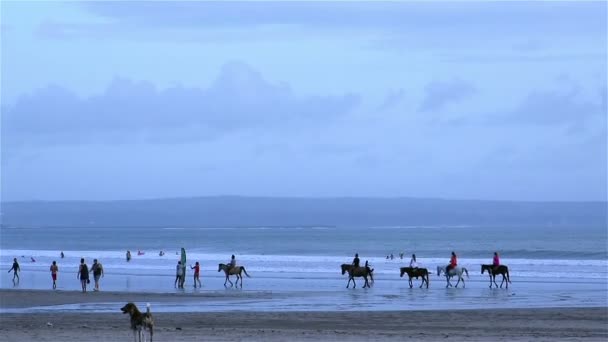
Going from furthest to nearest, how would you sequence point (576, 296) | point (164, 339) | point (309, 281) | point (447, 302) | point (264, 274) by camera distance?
point (264, 274)
point (309, 281)
point (576, 296)
point (447, 302)
point (164, 339)

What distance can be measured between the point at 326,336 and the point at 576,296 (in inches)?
614

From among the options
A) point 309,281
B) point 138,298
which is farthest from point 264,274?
point 138,298

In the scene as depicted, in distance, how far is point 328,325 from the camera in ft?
78.1

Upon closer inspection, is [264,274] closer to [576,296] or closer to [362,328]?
[576,296]

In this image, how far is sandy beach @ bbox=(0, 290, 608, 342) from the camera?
2062cm

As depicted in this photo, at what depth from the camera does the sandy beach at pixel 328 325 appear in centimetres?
2062

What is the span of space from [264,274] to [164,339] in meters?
30.6

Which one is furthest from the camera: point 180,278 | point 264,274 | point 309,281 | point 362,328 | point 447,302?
point 264,274

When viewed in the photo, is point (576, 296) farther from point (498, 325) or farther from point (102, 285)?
point (102, 285)

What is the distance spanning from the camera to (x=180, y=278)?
39.1 metres

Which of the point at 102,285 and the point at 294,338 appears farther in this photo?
the point at 102,285

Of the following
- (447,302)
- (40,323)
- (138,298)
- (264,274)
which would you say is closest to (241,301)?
(138,298)

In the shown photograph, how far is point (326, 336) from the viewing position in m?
20.8

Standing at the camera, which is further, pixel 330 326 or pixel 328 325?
pixel 328 325
